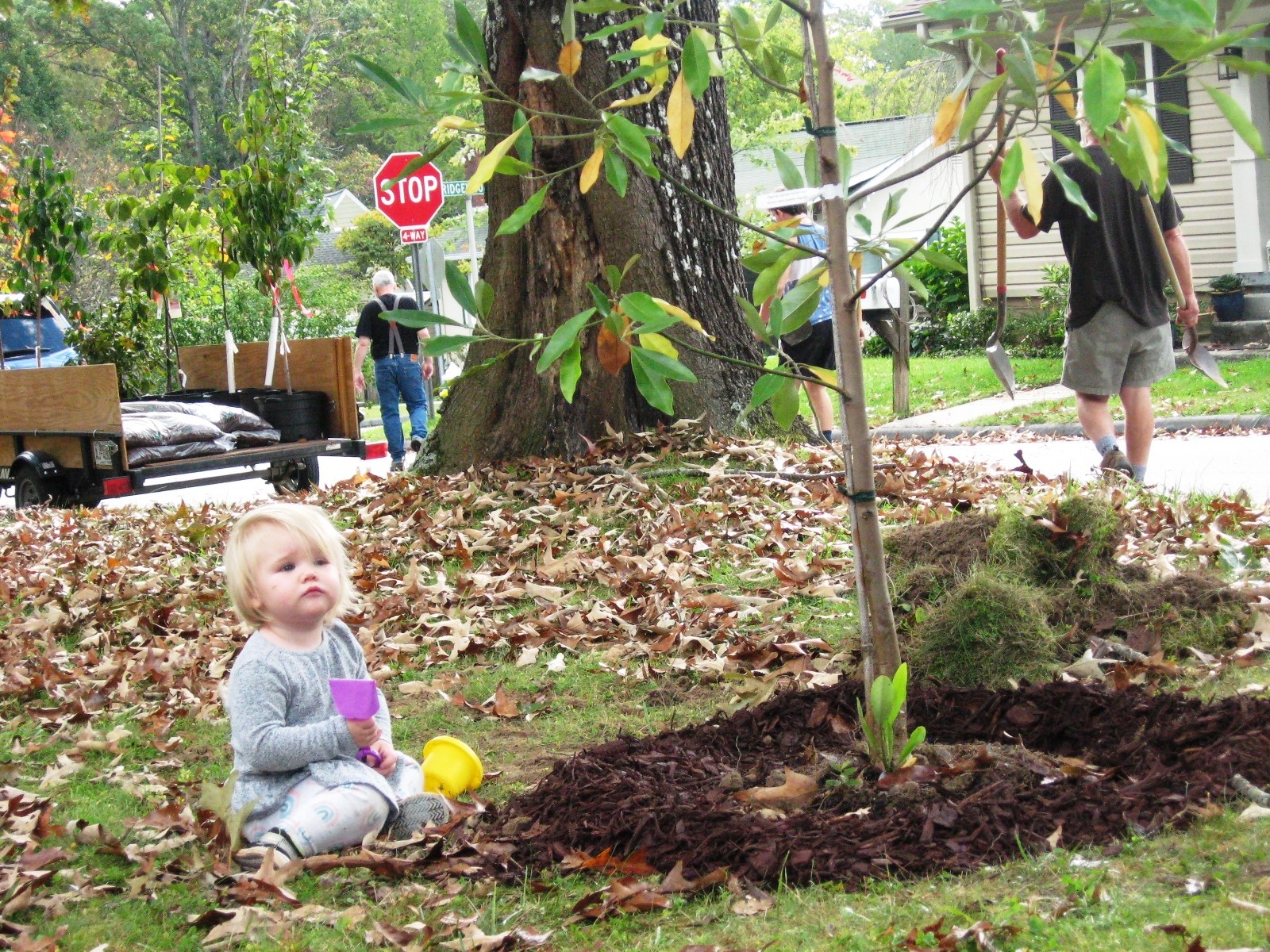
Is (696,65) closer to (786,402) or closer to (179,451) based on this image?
(786,402)

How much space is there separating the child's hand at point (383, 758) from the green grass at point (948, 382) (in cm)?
999

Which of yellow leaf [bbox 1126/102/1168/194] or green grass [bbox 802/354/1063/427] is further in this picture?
green grass [bbox 802/354/1063/427]

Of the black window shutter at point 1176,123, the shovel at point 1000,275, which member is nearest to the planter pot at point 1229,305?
the black window shutter at point 1176,123

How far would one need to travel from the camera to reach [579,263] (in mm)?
7324

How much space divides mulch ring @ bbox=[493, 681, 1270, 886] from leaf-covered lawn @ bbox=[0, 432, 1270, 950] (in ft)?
0.36

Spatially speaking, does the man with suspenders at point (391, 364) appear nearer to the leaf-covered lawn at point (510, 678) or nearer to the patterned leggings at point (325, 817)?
the leaf-covered lawn at point (510, 678)

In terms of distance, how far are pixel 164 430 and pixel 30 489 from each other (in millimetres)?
1633

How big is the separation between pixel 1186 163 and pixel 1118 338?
1292 centimetres

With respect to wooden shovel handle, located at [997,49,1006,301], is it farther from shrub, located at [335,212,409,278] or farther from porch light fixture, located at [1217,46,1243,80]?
shrub, located at [335,212,409,278]

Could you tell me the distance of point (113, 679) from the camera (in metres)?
5.15

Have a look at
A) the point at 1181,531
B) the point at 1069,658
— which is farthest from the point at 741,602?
the point at 1181,531

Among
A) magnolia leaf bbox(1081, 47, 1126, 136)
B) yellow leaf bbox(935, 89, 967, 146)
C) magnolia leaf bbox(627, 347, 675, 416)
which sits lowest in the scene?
magnolia leaf bbox(627, 347, 675, 416)

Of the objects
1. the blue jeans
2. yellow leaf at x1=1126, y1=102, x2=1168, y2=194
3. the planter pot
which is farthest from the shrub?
yellow leaf at x1=1126, y1=102, x2=1168, y2=194

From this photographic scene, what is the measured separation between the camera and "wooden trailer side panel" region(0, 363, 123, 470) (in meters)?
10.7
